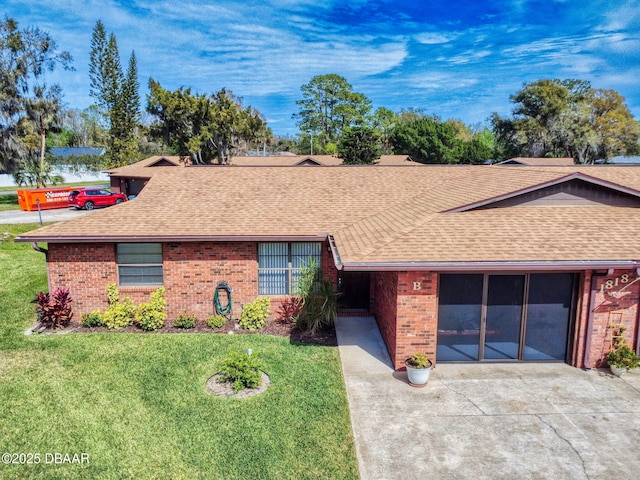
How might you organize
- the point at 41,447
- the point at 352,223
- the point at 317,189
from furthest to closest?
the point at 317,189 < the point at 352,223 < the point at 41,447

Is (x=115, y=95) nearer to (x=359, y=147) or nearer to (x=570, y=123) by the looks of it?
(x=359, y=147)

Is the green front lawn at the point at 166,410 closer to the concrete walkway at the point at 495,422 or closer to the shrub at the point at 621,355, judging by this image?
the concrete walkway at the point at 495,422

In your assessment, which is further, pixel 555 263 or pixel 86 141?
pixel 86 141

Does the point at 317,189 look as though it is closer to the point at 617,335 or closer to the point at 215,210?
the point at 215,210

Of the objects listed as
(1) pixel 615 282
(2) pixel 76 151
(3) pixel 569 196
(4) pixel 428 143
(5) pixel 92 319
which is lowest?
(5) pixel 92 319

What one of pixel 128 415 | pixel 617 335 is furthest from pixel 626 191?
pixel 128 415

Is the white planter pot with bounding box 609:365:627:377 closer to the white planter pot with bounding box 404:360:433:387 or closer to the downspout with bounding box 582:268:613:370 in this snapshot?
the downspout with bounding box 582:268:613:370

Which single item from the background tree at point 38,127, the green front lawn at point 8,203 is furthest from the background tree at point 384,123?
the green front lawn at point 8,203

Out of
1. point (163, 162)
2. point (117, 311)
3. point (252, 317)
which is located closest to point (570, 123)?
point (163, 162)
